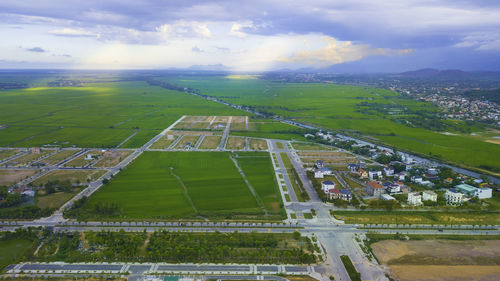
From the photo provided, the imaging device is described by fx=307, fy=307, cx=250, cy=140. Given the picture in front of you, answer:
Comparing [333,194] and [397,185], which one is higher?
[397,185]

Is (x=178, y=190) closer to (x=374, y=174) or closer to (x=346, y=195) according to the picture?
(x=346, y=195)

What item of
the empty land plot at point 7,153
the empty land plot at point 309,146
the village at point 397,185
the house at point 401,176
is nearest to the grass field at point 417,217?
the village at point 397,185

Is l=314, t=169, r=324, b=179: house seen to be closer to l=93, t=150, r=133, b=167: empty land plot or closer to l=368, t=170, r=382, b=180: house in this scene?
l=368, t=170, r=382, b=180: house

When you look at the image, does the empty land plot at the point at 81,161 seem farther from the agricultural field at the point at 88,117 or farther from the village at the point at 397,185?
the village at the point at 397,185

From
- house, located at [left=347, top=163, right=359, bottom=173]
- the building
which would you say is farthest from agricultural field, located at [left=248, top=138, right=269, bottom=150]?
the building

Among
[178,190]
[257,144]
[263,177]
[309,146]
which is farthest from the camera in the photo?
[257,144]

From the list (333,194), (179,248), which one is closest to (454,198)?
(333,194)

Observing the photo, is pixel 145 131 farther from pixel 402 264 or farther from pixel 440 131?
pixel 440 131
